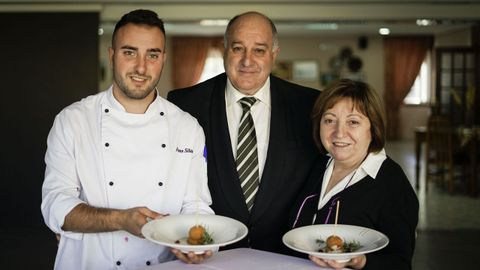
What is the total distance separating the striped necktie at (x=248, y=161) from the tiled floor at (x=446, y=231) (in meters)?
2.69

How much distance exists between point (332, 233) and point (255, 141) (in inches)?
30.1

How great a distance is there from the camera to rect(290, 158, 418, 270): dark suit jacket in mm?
1901

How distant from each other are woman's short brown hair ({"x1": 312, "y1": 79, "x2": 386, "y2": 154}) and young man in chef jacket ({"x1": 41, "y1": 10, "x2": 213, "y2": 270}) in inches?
23.7

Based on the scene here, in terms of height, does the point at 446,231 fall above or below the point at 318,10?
below

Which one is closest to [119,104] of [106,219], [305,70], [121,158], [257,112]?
[121,158]

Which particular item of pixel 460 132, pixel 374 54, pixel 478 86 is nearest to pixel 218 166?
pixel 460 132

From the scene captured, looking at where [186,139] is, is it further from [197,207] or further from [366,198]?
[366,198]

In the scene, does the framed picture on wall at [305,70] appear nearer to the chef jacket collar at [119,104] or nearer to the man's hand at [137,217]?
the chef jacket collar at [119,104]

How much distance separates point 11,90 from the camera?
6.64m

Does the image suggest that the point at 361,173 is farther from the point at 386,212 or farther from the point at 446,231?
the point at 446,231

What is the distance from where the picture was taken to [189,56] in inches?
575

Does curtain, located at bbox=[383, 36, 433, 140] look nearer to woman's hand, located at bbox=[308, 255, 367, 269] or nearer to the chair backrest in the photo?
the chair backrest

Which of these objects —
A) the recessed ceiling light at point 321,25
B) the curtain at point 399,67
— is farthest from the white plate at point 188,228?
the curtain at point 399,67

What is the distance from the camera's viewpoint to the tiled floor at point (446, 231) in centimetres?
490
